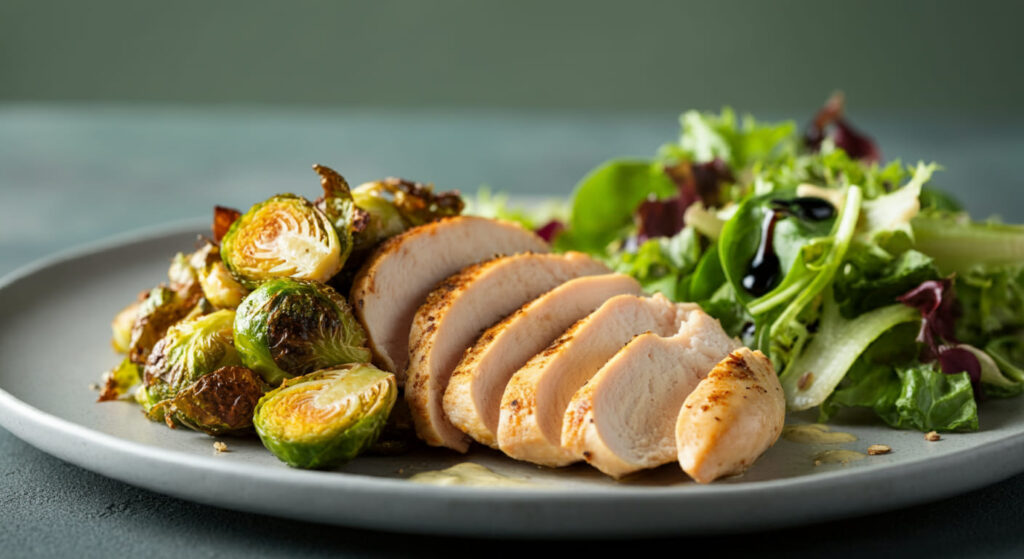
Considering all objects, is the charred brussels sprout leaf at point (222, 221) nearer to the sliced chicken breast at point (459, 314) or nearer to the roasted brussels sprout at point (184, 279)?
the roasted brussels sprout at point (184, 279)

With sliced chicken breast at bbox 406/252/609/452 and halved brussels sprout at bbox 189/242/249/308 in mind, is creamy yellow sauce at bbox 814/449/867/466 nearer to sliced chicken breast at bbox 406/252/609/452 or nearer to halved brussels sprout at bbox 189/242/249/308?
sliced chicken breast at bbox 406/252/609/452

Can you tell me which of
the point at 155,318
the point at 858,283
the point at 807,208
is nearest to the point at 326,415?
the point at 155,318

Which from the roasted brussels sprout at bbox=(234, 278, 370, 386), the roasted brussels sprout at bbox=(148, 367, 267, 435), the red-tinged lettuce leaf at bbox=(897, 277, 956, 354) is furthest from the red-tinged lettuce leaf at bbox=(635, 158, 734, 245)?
the roasted brussels sprout at bbox=(148, 367, 267, 435)

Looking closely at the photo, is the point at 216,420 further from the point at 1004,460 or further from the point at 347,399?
the point at 1004,460

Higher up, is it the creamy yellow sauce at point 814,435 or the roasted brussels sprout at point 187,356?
the roasted brussels sprout at point 187,356

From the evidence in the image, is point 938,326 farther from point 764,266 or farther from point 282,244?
point 282,244

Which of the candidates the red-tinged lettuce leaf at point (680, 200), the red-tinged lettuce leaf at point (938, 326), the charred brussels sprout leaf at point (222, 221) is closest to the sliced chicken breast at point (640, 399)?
the red-tinged lettuce leaf at point (938, 326)
